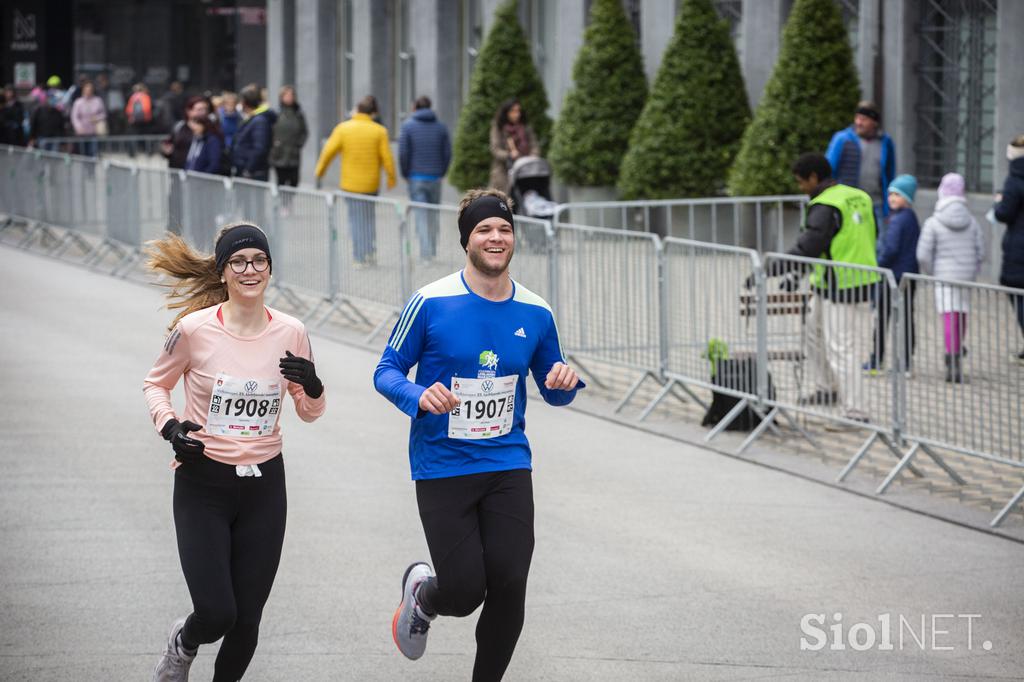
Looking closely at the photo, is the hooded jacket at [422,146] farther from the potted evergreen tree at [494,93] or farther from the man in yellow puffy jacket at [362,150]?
the potted evergreen tree at [494,93]

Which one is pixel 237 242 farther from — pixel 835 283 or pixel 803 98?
pixel 803 98

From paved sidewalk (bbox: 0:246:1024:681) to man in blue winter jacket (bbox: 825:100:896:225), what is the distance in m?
5.26

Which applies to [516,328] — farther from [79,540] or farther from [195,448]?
[79,540]

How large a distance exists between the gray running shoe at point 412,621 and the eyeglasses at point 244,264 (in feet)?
3.94

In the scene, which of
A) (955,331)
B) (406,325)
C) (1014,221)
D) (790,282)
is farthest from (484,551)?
(1014,221)

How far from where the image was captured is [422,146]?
20812mm

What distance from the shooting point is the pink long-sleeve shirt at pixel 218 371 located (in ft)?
19.1

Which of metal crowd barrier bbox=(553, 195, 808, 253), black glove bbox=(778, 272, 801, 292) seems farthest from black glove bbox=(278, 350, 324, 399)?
metal crowd barrier bbox=(553, 195, 808, 253)

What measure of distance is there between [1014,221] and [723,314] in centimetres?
335

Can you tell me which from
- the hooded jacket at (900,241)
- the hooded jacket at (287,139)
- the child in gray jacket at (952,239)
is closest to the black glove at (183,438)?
the child in gray jacket at (952,239)

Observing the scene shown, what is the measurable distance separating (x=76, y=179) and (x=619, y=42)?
6891 millimetres

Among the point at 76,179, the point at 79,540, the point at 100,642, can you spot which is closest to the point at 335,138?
the point at 76,179

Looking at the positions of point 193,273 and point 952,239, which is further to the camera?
point 952,239

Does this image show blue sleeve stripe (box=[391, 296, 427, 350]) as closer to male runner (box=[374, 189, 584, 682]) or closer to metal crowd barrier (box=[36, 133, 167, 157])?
male runner (box=[374, 189, 584, 682])
